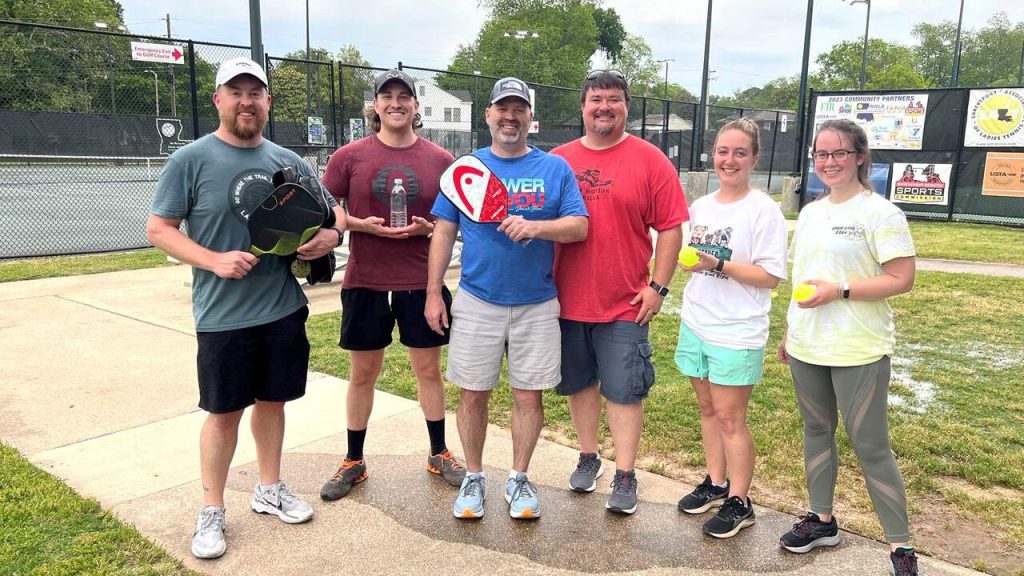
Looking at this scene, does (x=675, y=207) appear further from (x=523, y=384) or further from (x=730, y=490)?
(x=730, y=490)

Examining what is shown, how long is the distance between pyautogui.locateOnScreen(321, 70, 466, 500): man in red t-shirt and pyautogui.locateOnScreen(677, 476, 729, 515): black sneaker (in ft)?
3.54

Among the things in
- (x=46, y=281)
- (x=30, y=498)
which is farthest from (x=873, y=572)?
(x=46, y=281)

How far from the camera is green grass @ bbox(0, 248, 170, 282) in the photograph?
850 cm

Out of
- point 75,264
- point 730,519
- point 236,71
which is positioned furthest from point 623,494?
point 75,264

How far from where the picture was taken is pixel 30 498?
3.20 meters

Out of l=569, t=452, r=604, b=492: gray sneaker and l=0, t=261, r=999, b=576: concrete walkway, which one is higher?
l=569, t=452, r=604, b=492: gray sneaker

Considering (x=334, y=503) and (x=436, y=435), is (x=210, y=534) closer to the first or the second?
(x=334, y=503)

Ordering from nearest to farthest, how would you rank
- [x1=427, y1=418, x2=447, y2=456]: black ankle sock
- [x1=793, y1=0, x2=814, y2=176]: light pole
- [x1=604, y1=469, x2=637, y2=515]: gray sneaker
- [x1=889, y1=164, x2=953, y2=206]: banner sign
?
[x1=604, y1=469, x2=637, y2=515]: gray sneaker, [x1=427, y1=418, x2=447, y2=456]: black ankle sock, [x1=889, y1=164, x2=953, y2=206]: banner sign, [x1=793, y1=0, x2=814, y2=176]: light pole

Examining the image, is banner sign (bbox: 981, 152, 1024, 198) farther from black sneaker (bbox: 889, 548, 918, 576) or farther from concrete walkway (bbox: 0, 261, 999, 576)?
black sneaker (bbox: 889, 548, 918, 576)

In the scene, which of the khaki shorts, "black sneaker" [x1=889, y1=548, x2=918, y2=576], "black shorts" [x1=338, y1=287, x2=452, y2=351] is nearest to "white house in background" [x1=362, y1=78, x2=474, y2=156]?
"black shorts" [x1=338, y1=287, x2=452, y2=351]

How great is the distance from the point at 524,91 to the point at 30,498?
2859 mm

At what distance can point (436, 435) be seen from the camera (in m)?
3.66

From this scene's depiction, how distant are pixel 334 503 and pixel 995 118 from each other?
52.8ft

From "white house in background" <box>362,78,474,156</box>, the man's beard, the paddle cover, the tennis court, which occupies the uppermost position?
"white house in background" <box>362,78,474,156</box>
